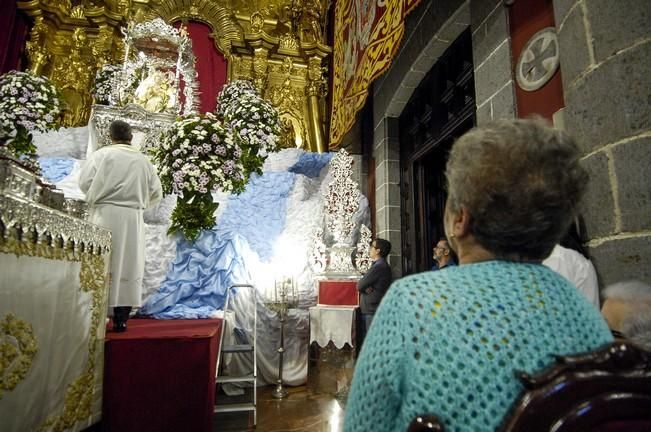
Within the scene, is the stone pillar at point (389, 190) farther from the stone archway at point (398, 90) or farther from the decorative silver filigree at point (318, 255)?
the decorative silver filigree at point (318, 255)

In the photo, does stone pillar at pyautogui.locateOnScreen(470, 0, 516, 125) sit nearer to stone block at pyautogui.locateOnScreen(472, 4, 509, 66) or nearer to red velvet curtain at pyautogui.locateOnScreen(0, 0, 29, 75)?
stone block at pyautogui.locateOnScreen(472, 4, 509, 66)

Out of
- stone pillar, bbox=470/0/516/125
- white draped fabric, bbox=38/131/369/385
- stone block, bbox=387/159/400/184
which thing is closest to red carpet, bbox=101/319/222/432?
white draped fabric, bbox=38/131/369/385

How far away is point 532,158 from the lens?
0.70m

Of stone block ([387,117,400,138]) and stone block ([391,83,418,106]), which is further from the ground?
stone block ([391,83,418,106])

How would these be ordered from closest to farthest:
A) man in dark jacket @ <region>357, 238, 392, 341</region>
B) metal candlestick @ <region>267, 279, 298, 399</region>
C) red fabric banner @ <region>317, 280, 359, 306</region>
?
1. metal candlestick @ <region>267, 279, 298, 399</region>
2. man in dark jacket @ <region>357, 238, 392, 341</region>
3. red fabric banner @ <region>317, 280, 359, 306</region>

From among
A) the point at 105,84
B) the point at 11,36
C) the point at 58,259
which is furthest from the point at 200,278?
the point at 11,36

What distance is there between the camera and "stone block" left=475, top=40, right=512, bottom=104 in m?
2.96

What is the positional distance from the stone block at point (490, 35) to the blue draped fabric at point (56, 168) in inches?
211

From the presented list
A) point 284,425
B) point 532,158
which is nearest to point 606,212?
point 532,158

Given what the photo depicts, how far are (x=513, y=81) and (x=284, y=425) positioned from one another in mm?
3151

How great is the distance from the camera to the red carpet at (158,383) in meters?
2.23

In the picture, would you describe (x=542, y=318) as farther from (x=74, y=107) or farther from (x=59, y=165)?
(x=74, y=107)

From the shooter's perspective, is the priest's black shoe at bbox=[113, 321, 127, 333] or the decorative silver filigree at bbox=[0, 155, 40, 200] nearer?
the decorative silver filigree at bbox=[0, 155, 40, 200]

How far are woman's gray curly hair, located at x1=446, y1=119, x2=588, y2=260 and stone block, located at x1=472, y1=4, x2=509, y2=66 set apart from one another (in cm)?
277
